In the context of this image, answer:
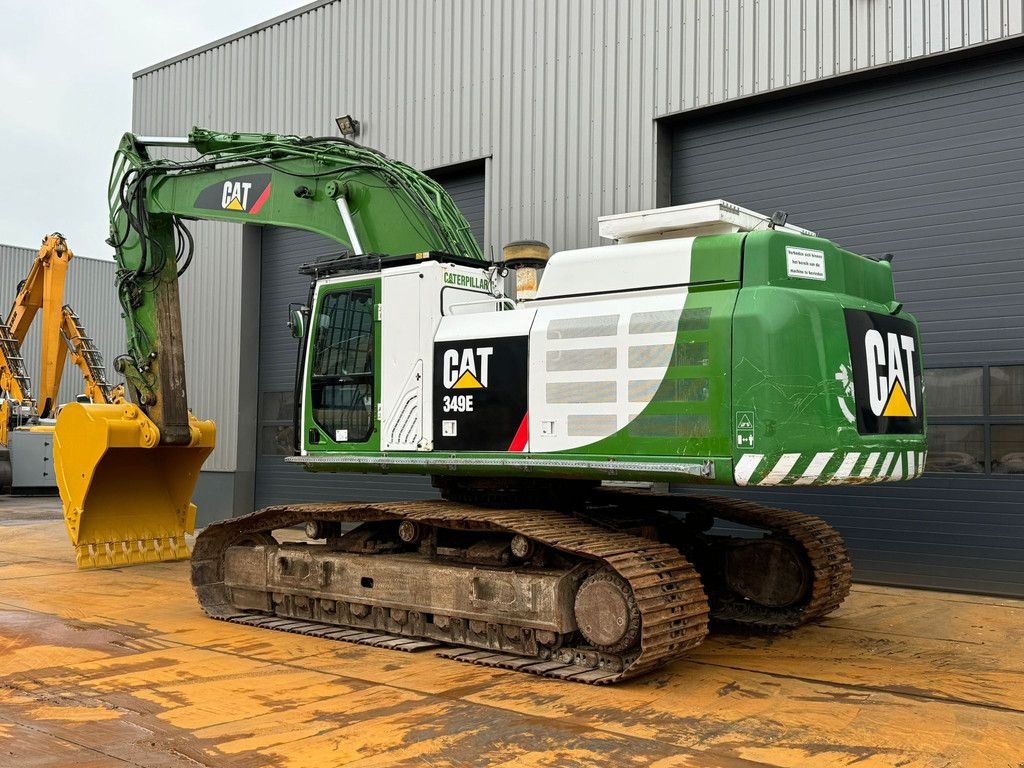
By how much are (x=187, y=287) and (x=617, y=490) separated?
1151cm

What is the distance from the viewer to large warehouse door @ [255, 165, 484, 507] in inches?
631

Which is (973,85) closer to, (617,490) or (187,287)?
(617,490)

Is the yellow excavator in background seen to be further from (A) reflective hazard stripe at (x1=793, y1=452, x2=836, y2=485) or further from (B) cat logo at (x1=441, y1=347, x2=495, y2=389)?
(A) reflective hazard stripe at (x1=793, y1=452, x2=836, y2=485)

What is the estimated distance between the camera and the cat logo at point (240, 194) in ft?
31.8

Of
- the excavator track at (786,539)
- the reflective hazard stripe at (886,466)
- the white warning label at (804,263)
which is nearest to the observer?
the white warning label at (804,263)

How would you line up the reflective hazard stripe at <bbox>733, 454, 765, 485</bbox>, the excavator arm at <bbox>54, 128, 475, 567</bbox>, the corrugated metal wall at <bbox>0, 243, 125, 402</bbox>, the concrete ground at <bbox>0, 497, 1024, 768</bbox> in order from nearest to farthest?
the concrete ground at <bbox>0, 497, 1024, 768</bbox> → the reflective hazard stripe at <bbox>733, 454, 765, 485</bbox> → the excavator arm at <bbox>54, 128, 475, 567</bbox> → the corrugated metal wall at <bbox>0, 243, 125, 402</bbox>

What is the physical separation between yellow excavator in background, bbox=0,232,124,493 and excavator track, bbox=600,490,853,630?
1709cm

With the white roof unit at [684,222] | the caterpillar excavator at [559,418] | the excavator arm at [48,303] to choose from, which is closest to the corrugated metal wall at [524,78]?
the caterpillar excavator at [559,418]

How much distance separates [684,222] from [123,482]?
7297 millimetres

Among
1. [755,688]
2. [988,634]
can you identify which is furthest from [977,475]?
[755,688]

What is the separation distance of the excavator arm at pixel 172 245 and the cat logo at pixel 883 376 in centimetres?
359

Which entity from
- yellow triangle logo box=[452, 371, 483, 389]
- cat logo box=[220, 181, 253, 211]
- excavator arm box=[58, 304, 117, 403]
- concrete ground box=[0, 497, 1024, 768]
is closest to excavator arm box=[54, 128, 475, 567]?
cat logo box=[220, 181, 253, 211]

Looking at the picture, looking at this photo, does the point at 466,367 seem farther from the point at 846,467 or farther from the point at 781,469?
the point at 846,467

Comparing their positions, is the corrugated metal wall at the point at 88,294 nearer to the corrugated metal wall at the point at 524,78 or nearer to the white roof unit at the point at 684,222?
the corrugated metal wall at the point at 524,78
